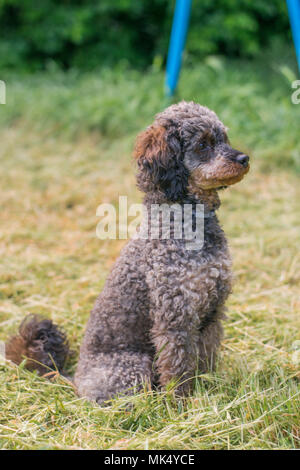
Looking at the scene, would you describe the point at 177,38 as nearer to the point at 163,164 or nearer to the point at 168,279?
the point at 163,164

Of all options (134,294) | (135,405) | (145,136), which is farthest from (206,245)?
(135,405)

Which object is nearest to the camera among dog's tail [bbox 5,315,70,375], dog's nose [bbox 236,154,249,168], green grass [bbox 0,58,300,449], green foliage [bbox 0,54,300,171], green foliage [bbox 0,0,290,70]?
green grass [bbox 0,58,300,449]

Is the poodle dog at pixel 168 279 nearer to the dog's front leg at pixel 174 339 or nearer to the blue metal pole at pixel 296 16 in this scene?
the dog's front leg at pixel 174 339

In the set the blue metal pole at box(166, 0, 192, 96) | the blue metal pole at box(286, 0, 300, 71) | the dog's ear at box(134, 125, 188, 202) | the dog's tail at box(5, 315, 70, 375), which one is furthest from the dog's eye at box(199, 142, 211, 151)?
the blue metal pole at box(166, 0, 192, 96)

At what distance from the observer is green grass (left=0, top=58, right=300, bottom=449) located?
237 cm

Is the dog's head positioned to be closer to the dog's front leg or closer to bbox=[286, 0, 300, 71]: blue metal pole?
the dog's front leg

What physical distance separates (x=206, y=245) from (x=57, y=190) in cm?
362

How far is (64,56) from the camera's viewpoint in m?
11.2

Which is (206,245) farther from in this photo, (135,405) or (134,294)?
(135,405)

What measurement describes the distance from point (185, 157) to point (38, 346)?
1260 mm

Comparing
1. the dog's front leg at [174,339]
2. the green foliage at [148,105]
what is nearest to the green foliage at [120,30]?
the green foliage at [148,105]

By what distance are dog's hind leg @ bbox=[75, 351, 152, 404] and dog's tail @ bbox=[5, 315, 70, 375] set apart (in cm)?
32

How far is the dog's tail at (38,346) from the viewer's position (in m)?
2.85
